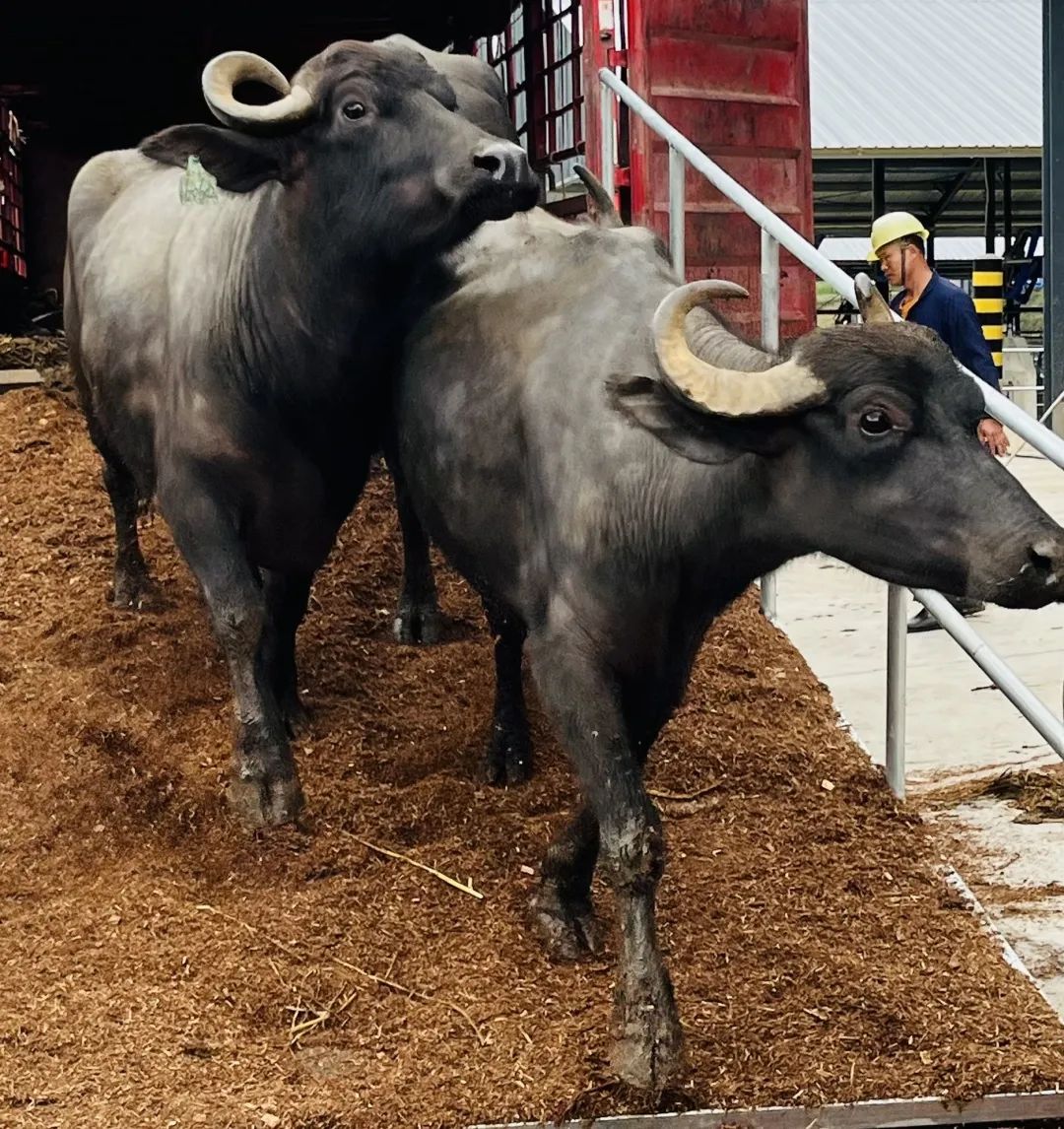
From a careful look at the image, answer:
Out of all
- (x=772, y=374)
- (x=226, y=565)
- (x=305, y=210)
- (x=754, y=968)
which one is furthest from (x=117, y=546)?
(x=772, y=374)

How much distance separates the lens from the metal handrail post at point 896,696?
215 inches

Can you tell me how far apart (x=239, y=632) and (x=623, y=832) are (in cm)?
152

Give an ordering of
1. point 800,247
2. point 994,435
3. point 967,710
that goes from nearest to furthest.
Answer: point 800,247 → point 967,710 → point 994,435

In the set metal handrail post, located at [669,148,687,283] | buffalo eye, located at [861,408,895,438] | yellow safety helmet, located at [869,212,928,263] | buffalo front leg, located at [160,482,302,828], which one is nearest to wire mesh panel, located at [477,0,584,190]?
metal handrail post, located at [669,148,687,283]

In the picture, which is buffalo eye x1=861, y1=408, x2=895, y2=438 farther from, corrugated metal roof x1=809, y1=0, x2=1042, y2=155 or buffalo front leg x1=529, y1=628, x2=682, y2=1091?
corrugated metal roof x1=809, y1=0, x2=1042, y2=155

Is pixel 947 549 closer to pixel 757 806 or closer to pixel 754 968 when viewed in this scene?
pixel 754 968

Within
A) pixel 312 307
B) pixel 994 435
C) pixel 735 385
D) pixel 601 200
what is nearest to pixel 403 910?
pixel 312 307

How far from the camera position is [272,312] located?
4.60 metres

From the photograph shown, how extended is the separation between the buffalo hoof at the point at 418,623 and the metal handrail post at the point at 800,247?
188 centimetres

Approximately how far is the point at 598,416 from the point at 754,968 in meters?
1.48

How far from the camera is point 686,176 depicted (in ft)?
25.5

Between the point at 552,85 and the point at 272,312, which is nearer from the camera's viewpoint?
the point at 272,312

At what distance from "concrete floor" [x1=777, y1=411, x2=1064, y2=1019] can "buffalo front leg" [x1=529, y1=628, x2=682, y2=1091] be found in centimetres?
120

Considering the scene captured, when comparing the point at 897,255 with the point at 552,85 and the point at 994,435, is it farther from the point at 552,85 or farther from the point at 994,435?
the point at 552,85
